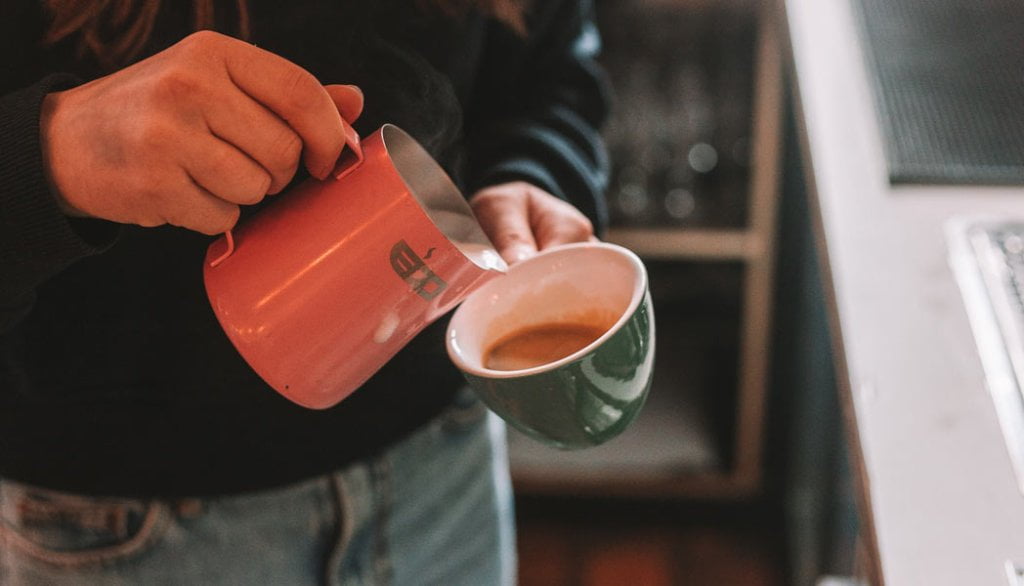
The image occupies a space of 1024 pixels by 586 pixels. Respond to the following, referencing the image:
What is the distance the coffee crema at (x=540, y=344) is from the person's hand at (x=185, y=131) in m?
0.25

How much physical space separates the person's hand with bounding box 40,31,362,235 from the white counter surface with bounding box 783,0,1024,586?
0.39 metres

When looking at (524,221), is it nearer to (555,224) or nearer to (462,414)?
(555,224)

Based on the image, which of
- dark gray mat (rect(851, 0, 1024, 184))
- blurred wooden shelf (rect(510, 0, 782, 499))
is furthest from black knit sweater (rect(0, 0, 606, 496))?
blurred wooden shelf (rect(510, 0, 782, 499))

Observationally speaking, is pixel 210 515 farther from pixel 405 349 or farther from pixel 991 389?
pixel 991 389

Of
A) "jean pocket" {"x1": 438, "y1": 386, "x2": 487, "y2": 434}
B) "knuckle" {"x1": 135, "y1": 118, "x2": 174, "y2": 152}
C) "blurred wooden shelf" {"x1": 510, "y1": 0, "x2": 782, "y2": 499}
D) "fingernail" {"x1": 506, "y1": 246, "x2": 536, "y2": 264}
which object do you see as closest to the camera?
"knuckle" {"x1": 135, "y1": 118, "x2": 174, "y2": 152}

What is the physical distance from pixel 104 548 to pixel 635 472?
122 cm

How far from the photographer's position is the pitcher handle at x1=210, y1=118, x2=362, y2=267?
536 mm

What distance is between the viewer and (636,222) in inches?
68.2

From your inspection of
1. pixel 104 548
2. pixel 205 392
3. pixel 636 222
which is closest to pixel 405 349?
pixel 205 392

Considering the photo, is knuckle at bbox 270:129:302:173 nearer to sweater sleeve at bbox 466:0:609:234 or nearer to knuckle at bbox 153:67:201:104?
knuckle at bbox 153:67:201:104

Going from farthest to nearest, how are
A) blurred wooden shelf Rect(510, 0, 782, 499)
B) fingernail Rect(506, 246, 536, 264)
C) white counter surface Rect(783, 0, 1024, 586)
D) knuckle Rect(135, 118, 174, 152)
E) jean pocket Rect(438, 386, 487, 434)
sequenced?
1. blurred wooden shelf Rect(510, 0, 782, 499)
2. jean pocket Rect(438, 386, 487, 434)
3. fingernail Rect(506, 246, 536, 264)
4. white counter surface Rect(783, 0, 1024, 586)
5. knuckle Rect(135, 118, 174, 152)

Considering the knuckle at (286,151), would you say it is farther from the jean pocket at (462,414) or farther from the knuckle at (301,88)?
the jean pocket at (462,414)

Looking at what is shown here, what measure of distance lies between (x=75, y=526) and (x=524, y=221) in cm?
38

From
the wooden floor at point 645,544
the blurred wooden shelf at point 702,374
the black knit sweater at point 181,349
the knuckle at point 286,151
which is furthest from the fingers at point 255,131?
the wooden floor at point 645,544
